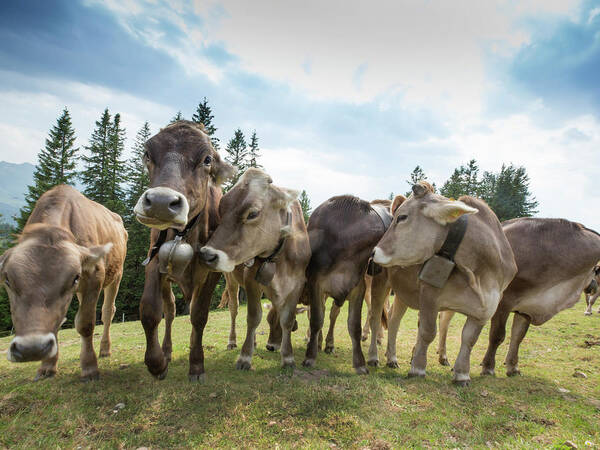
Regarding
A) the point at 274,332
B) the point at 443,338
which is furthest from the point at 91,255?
the point at 443,338

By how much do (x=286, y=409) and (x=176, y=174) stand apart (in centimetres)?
296

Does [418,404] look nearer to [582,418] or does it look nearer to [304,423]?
[304,423]

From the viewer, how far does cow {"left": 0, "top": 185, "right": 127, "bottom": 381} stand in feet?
10.1

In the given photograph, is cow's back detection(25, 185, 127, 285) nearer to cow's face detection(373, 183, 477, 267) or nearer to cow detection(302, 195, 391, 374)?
cow detection(302, 195, 391, 374)

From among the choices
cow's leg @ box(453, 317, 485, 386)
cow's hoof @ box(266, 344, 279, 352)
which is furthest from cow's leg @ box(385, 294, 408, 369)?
cow's hoof @ box(266, 344, 279, 352)

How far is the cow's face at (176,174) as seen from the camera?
10.8ft

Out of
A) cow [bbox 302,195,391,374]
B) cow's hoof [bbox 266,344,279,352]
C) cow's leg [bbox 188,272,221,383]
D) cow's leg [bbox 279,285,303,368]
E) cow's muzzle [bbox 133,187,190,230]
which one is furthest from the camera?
cow's hoof [bbox 266,344,279,352]

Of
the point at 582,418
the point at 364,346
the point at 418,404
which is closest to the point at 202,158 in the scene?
the point at 418,404

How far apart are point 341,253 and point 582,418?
3.76 metres

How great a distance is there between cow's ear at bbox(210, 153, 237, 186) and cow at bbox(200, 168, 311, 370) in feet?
0.88

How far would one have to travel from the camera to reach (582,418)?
404cm

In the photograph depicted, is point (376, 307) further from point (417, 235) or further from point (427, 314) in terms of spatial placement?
point (417, 235)

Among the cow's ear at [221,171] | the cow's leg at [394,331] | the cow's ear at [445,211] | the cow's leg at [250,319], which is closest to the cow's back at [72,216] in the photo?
the cow's ear at [221,171]

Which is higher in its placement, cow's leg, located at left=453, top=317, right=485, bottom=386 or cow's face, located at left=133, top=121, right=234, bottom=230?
cow's face, located at left=133, top=121, right=234, bottom=230
